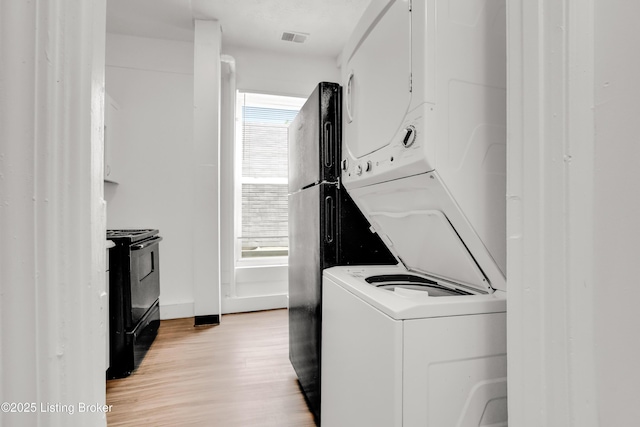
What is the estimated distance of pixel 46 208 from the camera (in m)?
0.38

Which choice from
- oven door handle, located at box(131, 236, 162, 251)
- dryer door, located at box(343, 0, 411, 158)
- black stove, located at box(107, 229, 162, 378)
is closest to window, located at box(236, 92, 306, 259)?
oven door handle, located at box(131, 236, 162, 251)

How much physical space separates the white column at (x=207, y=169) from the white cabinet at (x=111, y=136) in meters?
0.73

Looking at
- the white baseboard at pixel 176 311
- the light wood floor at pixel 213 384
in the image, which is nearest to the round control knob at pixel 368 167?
the light wood floor at pixel 213 384

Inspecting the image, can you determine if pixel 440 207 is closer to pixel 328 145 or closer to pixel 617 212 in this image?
pixel 617 212

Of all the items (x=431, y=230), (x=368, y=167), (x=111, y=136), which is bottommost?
(x=431, y=230)

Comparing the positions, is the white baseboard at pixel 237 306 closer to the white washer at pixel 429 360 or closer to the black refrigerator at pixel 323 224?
the black refrigerator at pixel 323 224

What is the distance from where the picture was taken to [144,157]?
329 centimetres

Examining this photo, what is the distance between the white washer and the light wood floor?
36.4 inches

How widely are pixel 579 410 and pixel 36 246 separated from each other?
0.87 metres

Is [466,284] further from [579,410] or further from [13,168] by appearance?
[13,168]

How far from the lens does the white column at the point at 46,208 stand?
14.4 inches

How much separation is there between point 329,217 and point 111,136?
8.52 feet

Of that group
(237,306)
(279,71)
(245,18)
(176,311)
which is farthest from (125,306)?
(279,71)

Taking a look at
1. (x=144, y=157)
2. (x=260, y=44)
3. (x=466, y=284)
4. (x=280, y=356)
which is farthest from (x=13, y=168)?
(x=260, y=44)
